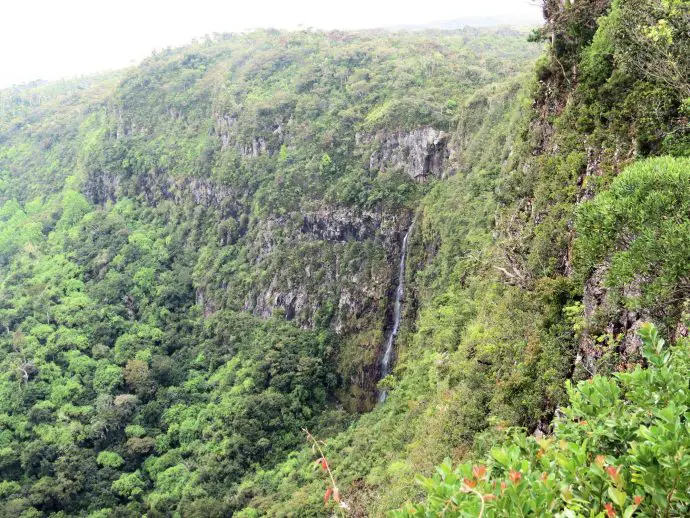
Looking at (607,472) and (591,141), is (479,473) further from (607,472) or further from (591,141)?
(591,141)

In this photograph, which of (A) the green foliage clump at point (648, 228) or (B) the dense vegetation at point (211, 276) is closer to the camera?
(A) the green foliage clump at point (648, 228)

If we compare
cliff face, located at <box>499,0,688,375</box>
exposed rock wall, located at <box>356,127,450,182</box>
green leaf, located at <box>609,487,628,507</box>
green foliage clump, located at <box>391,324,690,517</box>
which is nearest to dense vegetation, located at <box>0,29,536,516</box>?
exposed rock wall, located at <box>356,127,450,182</box>

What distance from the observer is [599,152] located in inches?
400

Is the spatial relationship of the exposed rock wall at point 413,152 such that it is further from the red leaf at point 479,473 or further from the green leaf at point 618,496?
the green leaf at point 618,496

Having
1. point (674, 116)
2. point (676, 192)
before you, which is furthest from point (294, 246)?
point (676, 192)

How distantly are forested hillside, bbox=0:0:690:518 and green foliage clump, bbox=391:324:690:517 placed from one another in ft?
0.06

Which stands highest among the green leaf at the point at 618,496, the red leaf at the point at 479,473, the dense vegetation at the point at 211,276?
the green leaf at the point at 618,496

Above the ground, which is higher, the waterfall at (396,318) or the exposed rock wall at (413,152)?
the exposed rock wall at (413,152)

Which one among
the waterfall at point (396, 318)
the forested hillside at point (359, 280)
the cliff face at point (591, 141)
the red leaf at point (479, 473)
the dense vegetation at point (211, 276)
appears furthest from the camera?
the waterfall at point (396, 318)

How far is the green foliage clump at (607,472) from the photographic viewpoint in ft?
7.61

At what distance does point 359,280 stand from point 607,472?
29.7 meters

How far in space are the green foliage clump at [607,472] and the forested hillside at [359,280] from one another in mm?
18

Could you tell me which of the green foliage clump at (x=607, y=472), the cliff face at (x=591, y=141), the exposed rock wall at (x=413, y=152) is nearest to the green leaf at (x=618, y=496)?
the green foliage clump at (x=607, y=472)

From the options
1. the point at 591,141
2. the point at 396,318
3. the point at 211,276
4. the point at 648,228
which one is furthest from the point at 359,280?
the point at 648,228
